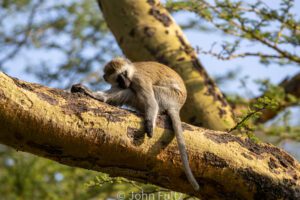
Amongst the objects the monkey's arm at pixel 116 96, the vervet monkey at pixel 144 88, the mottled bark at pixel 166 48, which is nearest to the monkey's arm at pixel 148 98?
the vervet monkey at pixel 144 88

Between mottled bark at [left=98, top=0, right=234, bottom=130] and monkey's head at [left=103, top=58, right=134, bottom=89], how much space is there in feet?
1.39

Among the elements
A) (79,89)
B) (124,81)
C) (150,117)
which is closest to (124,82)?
(124,81)

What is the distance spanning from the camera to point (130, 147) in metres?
3.10

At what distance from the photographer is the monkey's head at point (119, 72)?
4711mm

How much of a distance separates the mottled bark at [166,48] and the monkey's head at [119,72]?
0.42m

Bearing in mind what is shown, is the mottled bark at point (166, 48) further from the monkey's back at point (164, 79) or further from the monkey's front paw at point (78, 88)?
the monkey's front paw at point (78, 88)

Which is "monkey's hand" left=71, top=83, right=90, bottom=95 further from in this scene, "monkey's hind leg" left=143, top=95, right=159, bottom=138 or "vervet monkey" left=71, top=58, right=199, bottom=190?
"monkey's hind leg" left=143, top=95, right=159, bottom=138

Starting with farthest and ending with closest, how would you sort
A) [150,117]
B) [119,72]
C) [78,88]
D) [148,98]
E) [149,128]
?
1. [119,72]
2. [148,98]
3. [78,88]
4. [150,117]
5. [149,128]

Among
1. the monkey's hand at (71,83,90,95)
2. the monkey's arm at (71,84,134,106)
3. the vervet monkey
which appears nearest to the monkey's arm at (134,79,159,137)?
the vervet monkey

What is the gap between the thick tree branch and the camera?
2891 millimetres

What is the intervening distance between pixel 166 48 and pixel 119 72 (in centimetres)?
83

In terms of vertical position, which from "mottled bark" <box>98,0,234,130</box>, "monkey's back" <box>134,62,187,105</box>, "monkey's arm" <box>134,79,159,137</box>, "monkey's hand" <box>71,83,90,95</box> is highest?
"monkey's hand" <box>71,83,90,95</box>

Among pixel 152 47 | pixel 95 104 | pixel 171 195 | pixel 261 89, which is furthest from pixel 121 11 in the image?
pixel 95 104

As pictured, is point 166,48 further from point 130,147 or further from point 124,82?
point 130,147
